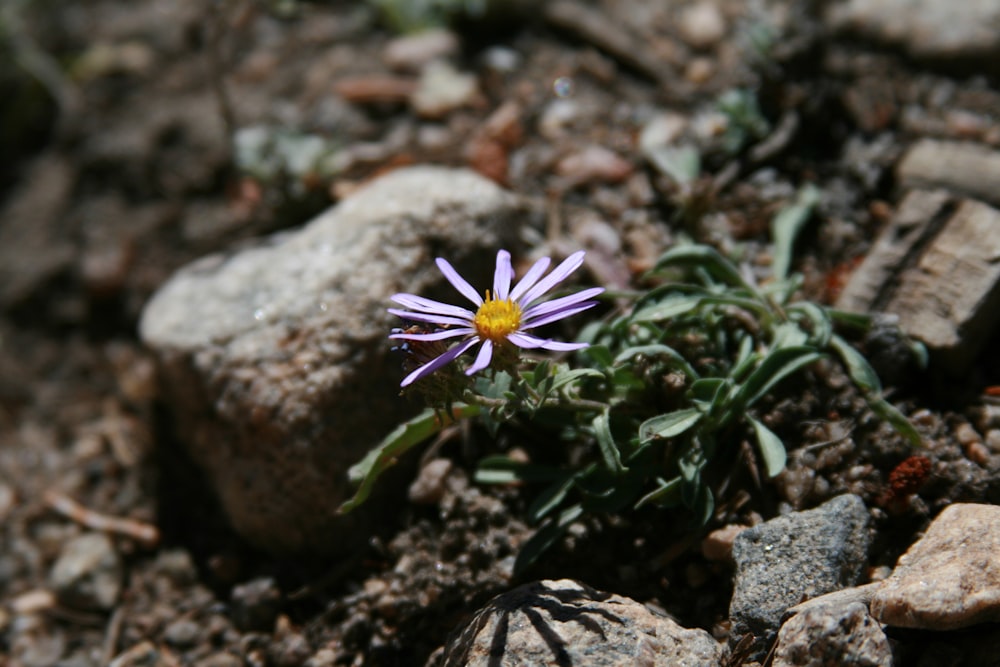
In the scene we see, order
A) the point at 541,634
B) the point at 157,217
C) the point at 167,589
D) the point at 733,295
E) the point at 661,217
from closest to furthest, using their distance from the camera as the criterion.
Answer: the point at 541,634, the point at 733,295, the point at 167,589, the point at 661,217, the point at 157,217

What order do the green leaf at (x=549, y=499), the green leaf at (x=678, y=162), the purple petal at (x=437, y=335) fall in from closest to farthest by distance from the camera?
the purple petal at (x=437, y=335) < the green leaf at (x=549, y=499) < the green leaf at (x=678, y=162)

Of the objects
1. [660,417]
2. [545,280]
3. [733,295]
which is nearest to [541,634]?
[660,417]

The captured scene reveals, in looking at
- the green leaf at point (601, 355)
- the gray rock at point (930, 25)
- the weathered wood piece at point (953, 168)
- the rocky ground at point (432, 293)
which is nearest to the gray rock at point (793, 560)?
the rocky ground at point (432, 293)

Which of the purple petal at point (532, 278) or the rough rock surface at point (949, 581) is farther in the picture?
the purple petal at point (532, 278)

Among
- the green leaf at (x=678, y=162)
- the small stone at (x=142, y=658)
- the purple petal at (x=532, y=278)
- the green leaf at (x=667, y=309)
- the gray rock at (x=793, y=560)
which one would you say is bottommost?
the gray rock at (x=793, y=560)

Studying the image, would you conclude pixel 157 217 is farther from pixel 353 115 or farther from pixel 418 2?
pixel 418 2

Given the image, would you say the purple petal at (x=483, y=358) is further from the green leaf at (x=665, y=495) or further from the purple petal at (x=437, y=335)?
the green leaf at (x=665, y=495)

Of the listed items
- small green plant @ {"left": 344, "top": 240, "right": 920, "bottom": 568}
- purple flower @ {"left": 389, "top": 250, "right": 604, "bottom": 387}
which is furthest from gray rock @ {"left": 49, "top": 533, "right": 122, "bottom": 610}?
purple flower @ {"left": 389, "top": 250, "right": 604, "bottom": 387}
